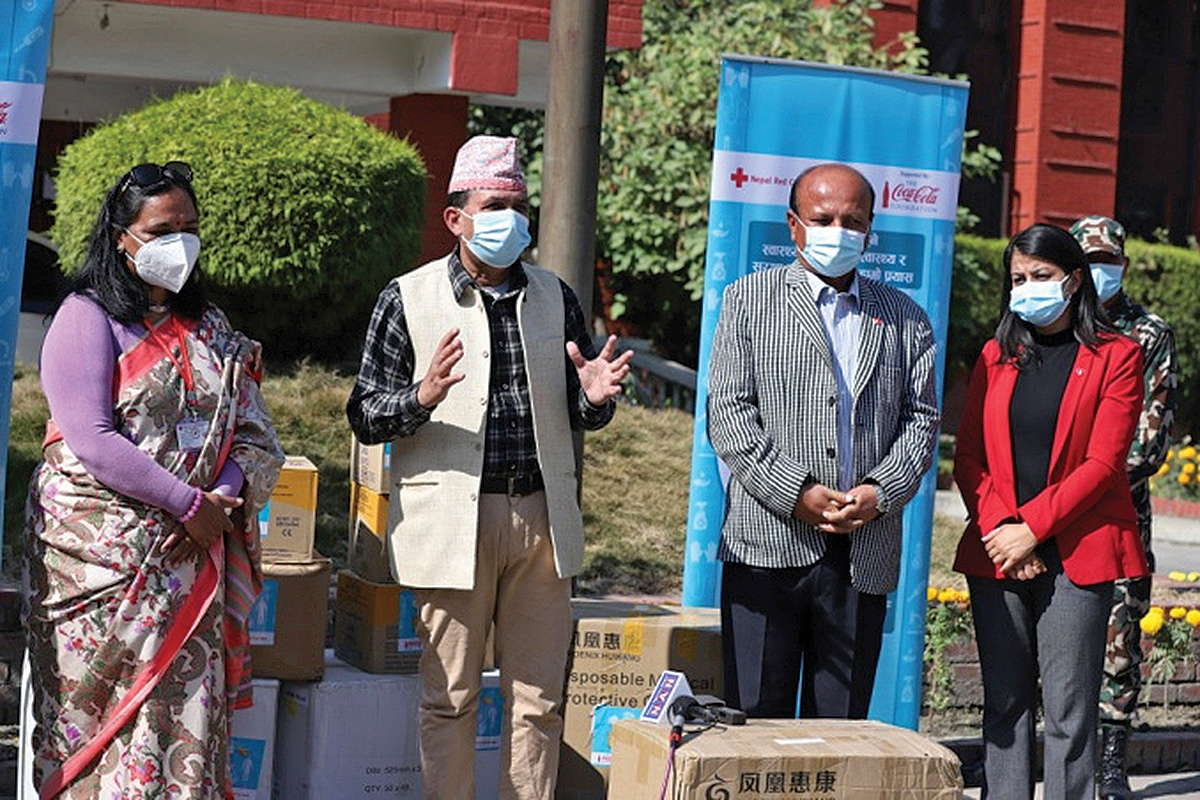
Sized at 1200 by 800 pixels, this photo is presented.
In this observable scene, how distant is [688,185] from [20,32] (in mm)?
7923

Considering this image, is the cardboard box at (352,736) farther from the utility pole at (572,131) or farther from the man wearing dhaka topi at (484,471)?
the utility pole at (572,131)

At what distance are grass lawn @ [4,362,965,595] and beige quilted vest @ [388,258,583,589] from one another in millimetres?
2936

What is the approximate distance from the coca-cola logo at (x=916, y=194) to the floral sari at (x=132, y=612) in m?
2.69

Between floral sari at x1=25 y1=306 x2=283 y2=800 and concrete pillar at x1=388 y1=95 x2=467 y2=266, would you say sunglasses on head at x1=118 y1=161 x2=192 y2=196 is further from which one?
concrete pillar at x1=388 y1=95 x2=467 y2=266

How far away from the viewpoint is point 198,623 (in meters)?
4.66

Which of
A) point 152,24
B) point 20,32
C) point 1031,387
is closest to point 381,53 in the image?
point 152,24

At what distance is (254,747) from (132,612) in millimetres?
957

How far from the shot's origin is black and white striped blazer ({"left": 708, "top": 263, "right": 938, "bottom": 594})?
496 cm

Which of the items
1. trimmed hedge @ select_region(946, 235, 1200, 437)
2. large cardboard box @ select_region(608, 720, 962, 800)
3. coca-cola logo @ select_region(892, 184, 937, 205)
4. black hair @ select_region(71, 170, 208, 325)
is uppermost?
trimmed hedge @ select_region(946, 235, 1200, 437)

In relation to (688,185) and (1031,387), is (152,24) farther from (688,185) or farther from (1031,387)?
(1031,387)

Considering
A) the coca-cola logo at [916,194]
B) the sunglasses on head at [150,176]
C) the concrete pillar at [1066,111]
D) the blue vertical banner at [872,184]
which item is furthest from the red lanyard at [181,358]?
the concrete pillar at [1066,111]

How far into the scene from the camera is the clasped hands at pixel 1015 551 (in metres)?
5.15

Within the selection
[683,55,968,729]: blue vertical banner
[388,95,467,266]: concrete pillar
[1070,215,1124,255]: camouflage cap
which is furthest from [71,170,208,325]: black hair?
[388,95,467,266]: concrete pillar

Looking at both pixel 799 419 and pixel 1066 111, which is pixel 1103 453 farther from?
pixel 1066 111
